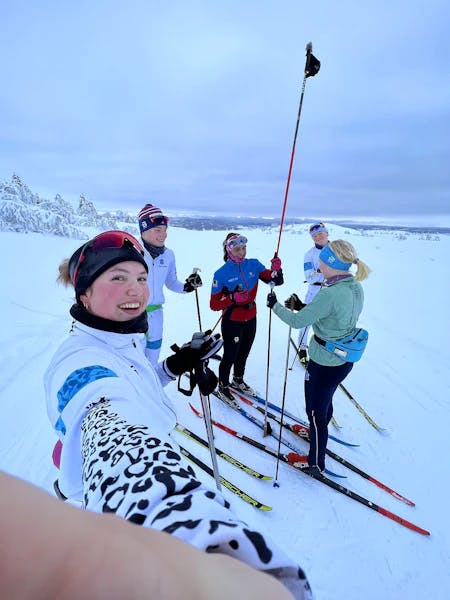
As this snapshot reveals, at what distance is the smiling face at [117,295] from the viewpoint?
1.56 metres

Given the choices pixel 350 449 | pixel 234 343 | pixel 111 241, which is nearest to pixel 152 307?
pixel 234 343

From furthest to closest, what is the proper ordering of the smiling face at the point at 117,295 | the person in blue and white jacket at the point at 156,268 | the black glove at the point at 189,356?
1. the person in blue and white jacket at the point at 156,268
2. the black glove at the point at 189,356
3. the smiling face at the point at 117,295

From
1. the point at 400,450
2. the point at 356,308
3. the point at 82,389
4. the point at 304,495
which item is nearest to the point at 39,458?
the point at 82,389

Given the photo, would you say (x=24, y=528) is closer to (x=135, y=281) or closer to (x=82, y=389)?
(x=82, y=389)

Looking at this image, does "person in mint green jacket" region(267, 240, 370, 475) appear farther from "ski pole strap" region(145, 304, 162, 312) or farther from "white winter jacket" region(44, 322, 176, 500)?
"ski pole strap" region(145, 304, 162, 312)

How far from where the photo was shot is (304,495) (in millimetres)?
Answer: 3027

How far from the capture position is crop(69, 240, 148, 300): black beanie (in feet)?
5.32

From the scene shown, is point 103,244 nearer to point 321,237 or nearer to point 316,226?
point 321,237

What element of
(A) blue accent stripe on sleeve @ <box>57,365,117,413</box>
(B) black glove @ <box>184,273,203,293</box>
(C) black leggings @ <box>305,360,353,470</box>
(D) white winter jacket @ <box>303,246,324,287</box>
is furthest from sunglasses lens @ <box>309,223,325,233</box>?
(A) blue accent stripe on sleeve @ <box>57,365,117,413</box>

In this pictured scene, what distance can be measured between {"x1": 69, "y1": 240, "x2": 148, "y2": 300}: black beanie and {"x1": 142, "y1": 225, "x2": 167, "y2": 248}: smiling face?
2.28 metres

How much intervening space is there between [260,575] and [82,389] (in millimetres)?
1000

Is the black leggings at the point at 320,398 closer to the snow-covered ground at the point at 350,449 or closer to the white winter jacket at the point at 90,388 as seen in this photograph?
the snow-covered ground at the point at 350,449

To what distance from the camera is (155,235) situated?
3.97 m

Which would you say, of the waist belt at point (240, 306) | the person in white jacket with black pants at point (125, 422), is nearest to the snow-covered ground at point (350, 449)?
the waist belt at point (240, 306)
